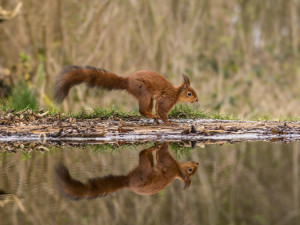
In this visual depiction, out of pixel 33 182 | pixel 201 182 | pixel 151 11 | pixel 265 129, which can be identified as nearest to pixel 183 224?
pixel 201 182

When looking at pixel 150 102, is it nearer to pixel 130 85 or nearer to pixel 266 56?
pixel 130 85

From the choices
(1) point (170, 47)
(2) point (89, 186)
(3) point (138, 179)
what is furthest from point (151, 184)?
(1) point (170, 47)

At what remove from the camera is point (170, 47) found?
1283cm

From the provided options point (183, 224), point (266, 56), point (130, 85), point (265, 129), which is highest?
point (266, 56)

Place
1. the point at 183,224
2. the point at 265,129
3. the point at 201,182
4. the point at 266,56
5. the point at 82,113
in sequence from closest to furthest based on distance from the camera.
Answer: the point at 183,224
the point at 201,182
the point at 265,129
the point at 82,113
the point at 266,56

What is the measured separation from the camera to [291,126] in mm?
6562

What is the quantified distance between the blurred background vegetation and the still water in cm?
566

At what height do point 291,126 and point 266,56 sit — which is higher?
point 266,56

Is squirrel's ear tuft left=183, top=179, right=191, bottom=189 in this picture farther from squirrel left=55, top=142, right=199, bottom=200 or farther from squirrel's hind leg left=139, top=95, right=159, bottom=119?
squirrel's hind leg left=139, top=95, right=159, bottom=119

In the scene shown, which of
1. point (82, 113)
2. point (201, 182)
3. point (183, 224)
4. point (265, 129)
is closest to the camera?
point (183, 224)

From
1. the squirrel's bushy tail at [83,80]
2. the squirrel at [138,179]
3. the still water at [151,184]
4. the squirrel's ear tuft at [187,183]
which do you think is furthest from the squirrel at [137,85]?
the squirrel's ear tuft at [187,183]

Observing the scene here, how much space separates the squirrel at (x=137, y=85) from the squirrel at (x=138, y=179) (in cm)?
203

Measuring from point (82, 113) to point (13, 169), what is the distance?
9.86 feet

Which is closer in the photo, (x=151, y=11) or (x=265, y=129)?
(x=265, y=129)
